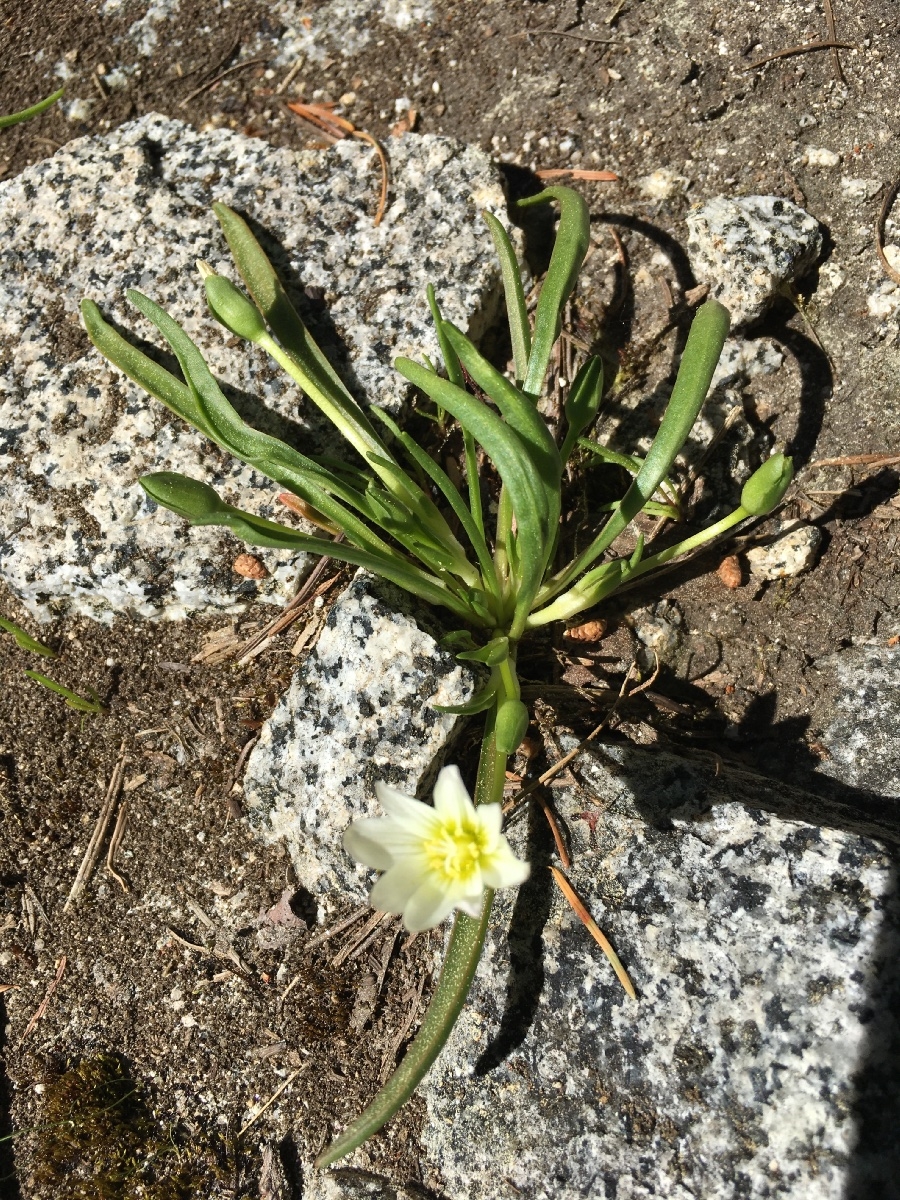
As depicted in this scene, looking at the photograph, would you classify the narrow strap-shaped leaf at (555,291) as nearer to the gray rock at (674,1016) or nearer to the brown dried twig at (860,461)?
the brown dried twig at (860,461)

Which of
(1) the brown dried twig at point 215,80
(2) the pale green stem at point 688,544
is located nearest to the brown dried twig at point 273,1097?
(2) the pale green stem at point 688,544

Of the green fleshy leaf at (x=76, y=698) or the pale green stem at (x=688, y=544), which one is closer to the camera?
the pale green stem at (x=688, y=544)

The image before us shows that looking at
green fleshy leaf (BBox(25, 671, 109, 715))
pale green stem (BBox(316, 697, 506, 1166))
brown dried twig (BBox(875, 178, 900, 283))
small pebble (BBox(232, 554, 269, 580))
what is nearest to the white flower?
pale green stem (BBox(316, 697, 506, 1166))

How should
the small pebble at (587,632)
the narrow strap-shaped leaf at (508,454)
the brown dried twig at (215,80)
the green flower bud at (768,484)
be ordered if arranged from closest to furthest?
the narrow strap-shaped leaf at (508,454) < the green flower bud at (768,484) < the small pebble at (587,632) < the brown dried twig at (215,80)

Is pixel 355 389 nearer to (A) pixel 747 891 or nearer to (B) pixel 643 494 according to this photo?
(B) pixel 643 494

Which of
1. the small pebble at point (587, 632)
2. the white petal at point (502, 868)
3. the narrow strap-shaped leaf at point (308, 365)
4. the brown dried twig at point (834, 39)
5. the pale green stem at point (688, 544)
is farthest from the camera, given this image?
the brown dried twig at point (834, 39)

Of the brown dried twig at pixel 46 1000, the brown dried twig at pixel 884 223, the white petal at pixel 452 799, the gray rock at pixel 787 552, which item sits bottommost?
the brown dried twig at pixel 46 1000

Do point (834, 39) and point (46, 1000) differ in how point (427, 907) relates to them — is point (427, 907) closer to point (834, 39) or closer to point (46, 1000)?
point (46, 1000)
